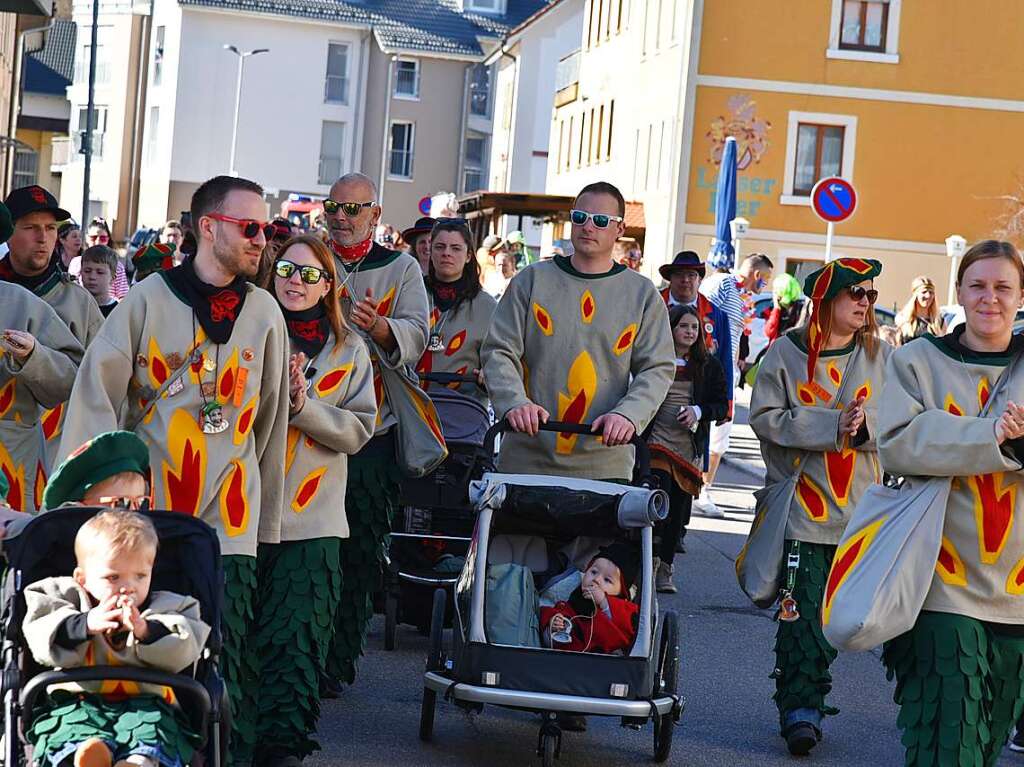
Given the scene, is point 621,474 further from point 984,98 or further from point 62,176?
point 62,176

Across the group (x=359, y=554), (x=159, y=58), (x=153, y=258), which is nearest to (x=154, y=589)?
(x=359, y=554)

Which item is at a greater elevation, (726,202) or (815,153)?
(815,153)

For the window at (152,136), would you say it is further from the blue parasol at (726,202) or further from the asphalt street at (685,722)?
the asphalt street at (685,722)

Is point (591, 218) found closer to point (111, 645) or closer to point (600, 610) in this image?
point (600, 610)

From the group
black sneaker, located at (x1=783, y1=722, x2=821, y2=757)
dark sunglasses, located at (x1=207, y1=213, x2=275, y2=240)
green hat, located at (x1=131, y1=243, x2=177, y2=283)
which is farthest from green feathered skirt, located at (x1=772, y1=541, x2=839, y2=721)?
green hat, located at (x1=131, y1=243, x2=177, y2=283)

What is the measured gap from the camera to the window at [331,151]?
77875 millimetres

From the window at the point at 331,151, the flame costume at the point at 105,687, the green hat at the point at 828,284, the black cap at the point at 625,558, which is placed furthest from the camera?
the window at the point at 331,151

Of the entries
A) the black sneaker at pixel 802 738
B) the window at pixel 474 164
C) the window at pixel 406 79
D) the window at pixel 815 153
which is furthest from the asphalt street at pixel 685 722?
the window at pixel 474 164

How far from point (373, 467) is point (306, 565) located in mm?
1649

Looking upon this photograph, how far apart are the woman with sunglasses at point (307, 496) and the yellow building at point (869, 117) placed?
35012 mm

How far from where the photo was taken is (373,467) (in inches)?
347

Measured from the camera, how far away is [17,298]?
304 inches

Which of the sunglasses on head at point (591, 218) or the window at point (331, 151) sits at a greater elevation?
the window at point (331, 151)

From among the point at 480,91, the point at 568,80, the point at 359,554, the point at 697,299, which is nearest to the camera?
the point at 359,554
